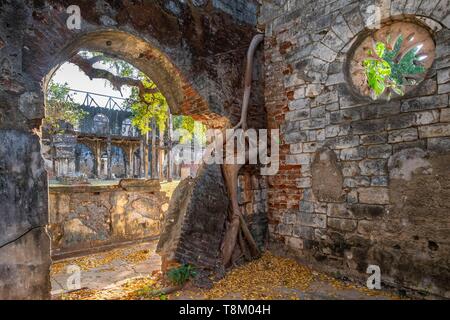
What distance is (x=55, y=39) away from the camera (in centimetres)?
291

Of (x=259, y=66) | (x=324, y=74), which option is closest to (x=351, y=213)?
(x=324, y=74)

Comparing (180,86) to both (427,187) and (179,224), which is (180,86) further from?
(427,187)

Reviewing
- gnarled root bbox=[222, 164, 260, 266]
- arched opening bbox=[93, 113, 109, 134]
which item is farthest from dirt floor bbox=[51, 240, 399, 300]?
arched opening bbox=[93, 113, 109, 134]

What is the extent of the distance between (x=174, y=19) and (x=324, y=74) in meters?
2.29

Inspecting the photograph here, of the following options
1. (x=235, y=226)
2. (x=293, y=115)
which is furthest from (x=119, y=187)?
(x=293, y=115)

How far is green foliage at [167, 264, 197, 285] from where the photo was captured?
342cm

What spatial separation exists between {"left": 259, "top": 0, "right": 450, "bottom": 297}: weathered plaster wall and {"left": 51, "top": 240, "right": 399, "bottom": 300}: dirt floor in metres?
0.29

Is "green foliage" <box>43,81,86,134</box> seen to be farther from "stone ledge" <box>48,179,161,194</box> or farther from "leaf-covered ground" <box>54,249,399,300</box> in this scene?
"leaf-covered ground" <box>54,249,399,300</box>

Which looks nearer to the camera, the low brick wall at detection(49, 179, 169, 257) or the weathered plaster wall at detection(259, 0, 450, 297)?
the weathered plaster wall at detection(259, 0, 450, 297)

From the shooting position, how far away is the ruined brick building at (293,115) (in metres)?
2.69

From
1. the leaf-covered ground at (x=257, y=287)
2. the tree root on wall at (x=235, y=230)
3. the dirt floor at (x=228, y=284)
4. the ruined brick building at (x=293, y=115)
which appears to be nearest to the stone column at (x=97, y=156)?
the dirt floor at (x=228, y=284)

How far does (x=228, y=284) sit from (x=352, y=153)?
236cm

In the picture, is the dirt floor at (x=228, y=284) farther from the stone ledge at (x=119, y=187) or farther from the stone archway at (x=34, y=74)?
the stone ledge at (x=119, y=187)

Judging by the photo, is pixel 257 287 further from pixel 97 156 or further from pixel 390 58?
pixel 97 156
